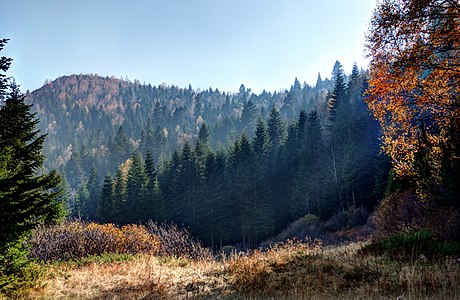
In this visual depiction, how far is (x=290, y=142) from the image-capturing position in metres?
50.1

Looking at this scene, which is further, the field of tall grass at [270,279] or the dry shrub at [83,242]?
the dry shrub at [83,242]

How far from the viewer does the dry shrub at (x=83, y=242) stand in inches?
501

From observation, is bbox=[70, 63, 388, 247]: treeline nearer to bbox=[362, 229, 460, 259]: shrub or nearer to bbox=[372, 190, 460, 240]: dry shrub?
bbox=[372, 190, 460, 240]: dry shrub

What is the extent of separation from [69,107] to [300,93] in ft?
492

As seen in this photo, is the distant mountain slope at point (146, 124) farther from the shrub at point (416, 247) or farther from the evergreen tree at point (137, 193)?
the shrub at point (416, 247)

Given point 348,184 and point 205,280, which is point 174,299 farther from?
point 348,184

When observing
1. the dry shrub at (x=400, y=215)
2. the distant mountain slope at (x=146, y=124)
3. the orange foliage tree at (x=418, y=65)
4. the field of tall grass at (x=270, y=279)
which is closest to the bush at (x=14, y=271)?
the field of tall grass at (x=270, y=279)

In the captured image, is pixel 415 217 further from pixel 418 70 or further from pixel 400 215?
pixel 418 70

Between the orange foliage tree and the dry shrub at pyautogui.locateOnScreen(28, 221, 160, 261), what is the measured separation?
38.1 feet

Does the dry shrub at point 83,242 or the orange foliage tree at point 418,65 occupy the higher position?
the orange foliage tree at point 418,65

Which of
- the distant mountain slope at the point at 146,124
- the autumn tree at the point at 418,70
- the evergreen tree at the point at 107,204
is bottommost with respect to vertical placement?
the evergreen tree at the point at 107,204

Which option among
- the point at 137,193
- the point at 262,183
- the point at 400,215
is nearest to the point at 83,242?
the point at 400,215

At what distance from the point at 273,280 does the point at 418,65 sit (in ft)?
20.1

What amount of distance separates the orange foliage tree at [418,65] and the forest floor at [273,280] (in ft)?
10.6
